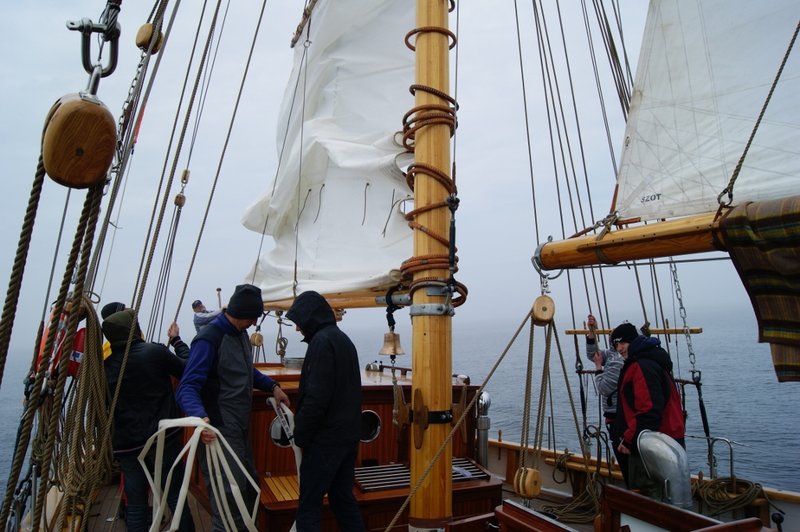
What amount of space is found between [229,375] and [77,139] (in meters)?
1.60

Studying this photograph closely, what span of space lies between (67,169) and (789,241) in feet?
8.49

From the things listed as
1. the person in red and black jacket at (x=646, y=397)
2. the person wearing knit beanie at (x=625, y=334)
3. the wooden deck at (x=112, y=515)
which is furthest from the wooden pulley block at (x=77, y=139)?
the person wearing knit beanie at (x=625, y=334)

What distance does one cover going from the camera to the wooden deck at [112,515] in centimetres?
377

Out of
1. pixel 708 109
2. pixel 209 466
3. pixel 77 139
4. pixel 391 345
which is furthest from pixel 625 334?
pixel 77 139

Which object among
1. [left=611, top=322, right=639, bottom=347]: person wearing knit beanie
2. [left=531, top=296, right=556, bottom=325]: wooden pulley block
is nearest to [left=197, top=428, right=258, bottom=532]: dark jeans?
[left=531, top=296, right=556, bottom=325]: wooden pulley block

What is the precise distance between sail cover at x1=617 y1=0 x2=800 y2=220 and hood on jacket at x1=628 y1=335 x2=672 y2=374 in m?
1.18

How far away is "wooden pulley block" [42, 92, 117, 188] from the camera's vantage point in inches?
61.0

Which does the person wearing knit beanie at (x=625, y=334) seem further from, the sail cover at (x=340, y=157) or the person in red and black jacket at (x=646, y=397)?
the sail cover at (x=340, y=157)

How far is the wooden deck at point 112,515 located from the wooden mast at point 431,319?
1.71 m

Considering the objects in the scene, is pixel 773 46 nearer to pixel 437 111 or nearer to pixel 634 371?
pixel 437 111

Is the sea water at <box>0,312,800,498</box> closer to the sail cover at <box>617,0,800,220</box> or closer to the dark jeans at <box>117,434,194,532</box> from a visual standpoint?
the sail cover at <box>617,0,800,220</box>

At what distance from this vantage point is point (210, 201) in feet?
15.6

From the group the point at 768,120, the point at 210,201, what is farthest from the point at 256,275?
the point at 768,120

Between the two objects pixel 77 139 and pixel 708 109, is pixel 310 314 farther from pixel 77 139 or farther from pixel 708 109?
pixel 708 109
